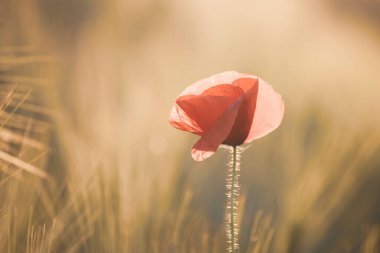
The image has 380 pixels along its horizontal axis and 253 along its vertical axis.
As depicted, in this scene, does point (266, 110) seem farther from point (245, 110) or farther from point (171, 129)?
point (171, 129)

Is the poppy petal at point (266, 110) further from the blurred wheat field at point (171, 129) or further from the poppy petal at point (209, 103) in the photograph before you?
the blurred wheat field at point (171, 129)

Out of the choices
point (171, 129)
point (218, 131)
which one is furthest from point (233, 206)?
point (171, 129)

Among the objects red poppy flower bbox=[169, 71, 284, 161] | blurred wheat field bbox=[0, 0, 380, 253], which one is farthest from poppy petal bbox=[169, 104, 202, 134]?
blurred wheat field bbox=[0, 0, 380, 253]

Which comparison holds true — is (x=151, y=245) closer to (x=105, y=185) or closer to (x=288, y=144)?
(x=105, y=185)

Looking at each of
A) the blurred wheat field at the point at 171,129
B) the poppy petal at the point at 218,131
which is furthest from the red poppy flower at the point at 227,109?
the blurred wheat field at the point at 171,129

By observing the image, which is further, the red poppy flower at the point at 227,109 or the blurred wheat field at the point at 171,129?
the blurred wheat field at the point at 171,129

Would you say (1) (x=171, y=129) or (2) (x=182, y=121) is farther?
(1) (x=171, y=129)

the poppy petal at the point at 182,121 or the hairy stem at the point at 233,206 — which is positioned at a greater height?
the poppy petal at the point at 182,121
